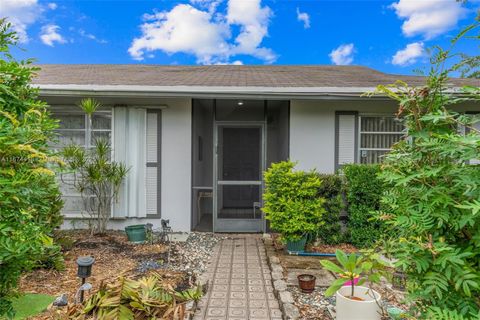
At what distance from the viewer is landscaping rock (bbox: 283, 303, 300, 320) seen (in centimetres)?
273

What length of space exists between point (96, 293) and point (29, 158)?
1.03 meters

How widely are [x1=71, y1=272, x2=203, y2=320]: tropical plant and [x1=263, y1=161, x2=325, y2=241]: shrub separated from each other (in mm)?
2836

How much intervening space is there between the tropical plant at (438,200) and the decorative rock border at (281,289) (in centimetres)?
141

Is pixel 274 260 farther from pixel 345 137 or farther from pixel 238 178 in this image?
pixel 345 137

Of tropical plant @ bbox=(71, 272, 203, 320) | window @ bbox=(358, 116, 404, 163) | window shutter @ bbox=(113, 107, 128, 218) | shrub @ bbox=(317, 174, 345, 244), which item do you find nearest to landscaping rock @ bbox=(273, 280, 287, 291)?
tropical plant @ bbox=(71, 272, 203, 320)

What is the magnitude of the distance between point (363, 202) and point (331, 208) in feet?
1.74

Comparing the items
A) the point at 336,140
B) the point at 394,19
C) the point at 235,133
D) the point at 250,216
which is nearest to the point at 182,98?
the point at 235,133

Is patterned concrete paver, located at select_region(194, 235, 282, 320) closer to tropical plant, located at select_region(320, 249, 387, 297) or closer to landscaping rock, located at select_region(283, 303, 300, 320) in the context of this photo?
landscaping rock, located at select_region(283, 303, 300, 320)

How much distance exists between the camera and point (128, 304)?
6.66 feet

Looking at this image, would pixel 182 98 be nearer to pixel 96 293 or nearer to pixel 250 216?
pixel 250 216

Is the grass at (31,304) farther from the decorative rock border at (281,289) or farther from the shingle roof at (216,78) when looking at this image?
the shingle roof at (216,78)

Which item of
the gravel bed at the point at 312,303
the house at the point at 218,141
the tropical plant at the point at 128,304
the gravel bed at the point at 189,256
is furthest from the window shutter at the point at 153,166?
the tropical plant at the point at 128,304

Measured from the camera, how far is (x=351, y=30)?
12.7 m

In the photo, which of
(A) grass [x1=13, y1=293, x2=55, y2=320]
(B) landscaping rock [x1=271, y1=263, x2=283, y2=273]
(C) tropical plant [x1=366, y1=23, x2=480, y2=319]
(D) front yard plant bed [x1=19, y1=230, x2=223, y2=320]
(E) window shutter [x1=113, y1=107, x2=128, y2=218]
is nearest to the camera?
(C) tropical plant [x1=366, y1=23, x2=480, y2=319]
